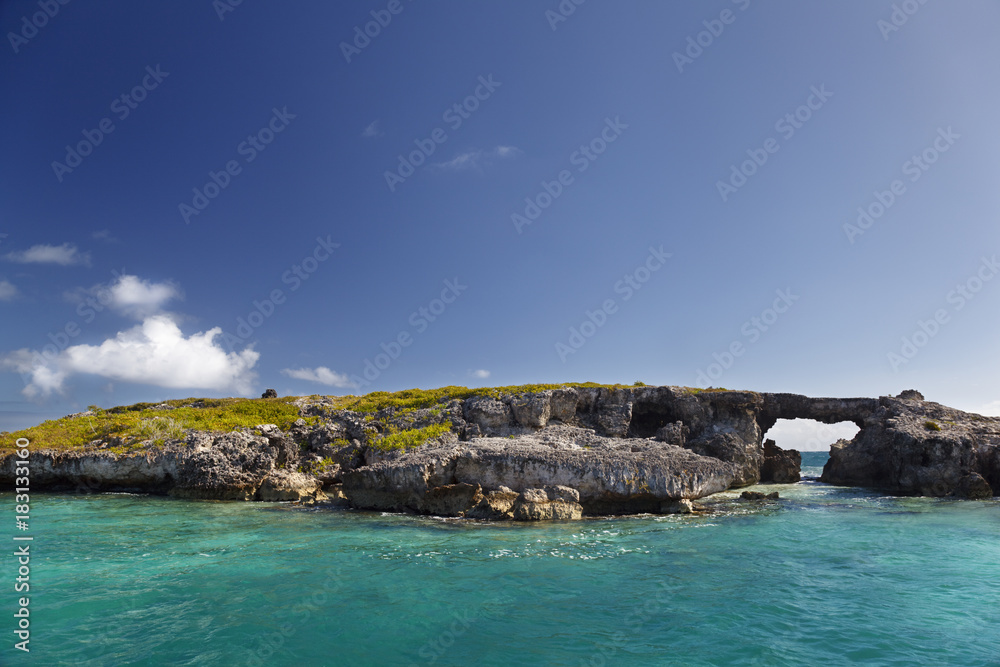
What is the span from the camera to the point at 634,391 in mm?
39469

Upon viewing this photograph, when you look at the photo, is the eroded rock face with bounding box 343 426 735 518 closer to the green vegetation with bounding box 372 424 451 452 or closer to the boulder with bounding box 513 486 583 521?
the boulder with bounding box 513 486 583 521

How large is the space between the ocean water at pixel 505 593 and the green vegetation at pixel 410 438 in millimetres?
8697

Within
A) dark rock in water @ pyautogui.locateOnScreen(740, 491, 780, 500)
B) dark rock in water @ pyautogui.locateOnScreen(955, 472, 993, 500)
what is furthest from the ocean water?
dark rock in water @ pyautogui.locateOnScreen(955, 472, 993, 500)

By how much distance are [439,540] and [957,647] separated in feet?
52.3

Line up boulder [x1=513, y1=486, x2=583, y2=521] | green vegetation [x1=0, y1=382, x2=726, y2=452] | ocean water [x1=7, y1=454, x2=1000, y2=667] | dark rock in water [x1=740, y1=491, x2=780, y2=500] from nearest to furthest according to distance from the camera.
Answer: ocean water [x1=7, y1=454, x2=1000, y2=667]
boulder [x1=513, y1=486, x2=583, y2=521]
dark rock in water [x1=740, y1=491, x2=780, y2=500]
green vegetation [x1=0, y1=382, x2=726, y2=452]

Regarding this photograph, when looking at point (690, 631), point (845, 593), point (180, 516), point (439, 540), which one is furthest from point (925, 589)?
point (180, 516)

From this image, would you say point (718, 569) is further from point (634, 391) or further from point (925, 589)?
point (634, 391)

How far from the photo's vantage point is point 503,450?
28312 millimetres

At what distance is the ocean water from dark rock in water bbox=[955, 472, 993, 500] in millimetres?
15321

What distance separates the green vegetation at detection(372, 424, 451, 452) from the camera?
32500mm

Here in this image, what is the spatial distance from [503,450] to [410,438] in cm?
784

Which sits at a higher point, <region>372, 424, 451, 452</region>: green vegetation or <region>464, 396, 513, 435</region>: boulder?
<region>464, 396, 513, 435</region>: boulder

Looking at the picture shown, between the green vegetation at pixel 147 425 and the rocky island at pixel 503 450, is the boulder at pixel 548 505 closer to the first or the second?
the rocky island at pixel 503 450

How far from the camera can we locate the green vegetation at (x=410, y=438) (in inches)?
1280
